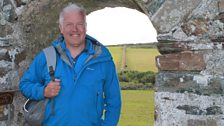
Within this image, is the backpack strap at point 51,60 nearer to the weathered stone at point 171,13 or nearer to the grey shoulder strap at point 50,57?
the grey shoulder strap at point 50,57

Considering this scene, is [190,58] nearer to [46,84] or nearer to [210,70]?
[210,70]

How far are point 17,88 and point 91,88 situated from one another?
1132 millimetres

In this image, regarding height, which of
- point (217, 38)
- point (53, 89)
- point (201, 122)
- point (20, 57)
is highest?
point (217, 38)

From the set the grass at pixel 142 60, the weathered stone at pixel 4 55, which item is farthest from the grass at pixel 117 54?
the weathered stone at pixel 4 55

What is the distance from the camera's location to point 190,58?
3.20m

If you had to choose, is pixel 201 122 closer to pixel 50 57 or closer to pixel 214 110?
pixel 214 110

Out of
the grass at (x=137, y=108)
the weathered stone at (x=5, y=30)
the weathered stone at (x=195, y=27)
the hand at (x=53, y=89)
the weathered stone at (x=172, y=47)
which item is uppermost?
the weathered stone at (x=5, y=30)

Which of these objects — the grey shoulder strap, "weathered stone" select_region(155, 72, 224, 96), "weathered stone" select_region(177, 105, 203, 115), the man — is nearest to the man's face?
the man

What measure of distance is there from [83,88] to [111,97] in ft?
0.83

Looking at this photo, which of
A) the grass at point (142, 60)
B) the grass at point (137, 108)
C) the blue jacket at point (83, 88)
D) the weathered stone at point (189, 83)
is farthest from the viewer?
the grass at point (142, 60)

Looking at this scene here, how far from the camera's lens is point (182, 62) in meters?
3.22

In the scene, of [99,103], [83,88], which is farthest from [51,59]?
[99,103]

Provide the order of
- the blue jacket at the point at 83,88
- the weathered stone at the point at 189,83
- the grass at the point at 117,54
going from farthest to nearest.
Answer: the grass at the point at 117,54, the weathered stone at the point at 189,83, the blue jacket at the point at 83,88

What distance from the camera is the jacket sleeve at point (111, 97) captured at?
3.19 meters
